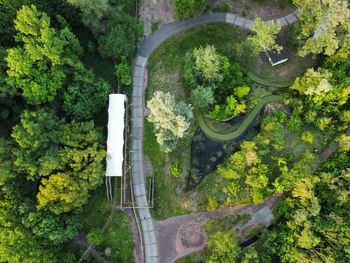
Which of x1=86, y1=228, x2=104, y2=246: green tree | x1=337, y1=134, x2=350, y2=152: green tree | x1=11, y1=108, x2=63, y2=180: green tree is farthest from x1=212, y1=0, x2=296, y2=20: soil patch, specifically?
x1=86, y1=228, x2=104, y2=246: green tree

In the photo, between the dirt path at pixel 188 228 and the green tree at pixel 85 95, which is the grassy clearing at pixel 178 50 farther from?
the dirt path at pixel 188 228

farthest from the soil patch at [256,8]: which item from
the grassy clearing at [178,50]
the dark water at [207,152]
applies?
the dark water at [207,152]

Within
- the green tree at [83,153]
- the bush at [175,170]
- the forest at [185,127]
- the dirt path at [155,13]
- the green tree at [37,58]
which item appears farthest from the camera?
the dirt path at [155,13]

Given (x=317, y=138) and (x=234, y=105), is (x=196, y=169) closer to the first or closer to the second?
(x=234, y=105)

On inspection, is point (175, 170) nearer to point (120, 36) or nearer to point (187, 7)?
point (120, 36)

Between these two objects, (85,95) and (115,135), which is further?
(115,135)

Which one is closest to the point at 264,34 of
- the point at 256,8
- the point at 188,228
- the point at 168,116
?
the point at 256,8

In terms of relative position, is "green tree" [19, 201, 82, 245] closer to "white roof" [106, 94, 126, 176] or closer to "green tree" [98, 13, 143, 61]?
"white roof" [106, 94, 126, 176]
